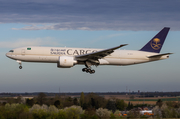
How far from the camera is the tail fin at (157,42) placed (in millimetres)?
55875

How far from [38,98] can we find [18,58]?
70170mm

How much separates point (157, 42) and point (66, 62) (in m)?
21.2

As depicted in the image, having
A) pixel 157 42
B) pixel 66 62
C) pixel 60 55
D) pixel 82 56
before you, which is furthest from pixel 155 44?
pixel 60 55

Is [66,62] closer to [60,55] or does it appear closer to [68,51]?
[60,55]

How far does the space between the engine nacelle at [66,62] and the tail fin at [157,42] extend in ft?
52.9

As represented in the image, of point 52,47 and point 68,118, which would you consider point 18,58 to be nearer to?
point 52,47

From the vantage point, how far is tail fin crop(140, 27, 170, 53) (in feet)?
183

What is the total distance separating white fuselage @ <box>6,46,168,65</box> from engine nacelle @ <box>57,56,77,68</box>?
146cm

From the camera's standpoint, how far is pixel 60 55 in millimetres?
48938

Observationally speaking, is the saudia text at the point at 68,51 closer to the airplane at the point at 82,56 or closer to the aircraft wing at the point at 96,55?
the airplane at the point at 82,56

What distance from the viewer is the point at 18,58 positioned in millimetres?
48500

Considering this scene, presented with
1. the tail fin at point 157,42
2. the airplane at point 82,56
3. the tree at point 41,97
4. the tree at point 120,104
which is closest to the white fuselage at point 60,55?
the airplane at point 82,56

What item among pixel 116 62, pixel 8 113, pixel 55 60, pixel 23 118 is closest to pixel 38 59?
pixel 55 60

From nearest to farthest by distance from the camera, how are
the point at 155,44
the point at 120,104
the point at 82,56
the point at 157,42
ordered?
the point at 82,56 < the point at 155,44 < the point at 157,42 < the point at 120,104
